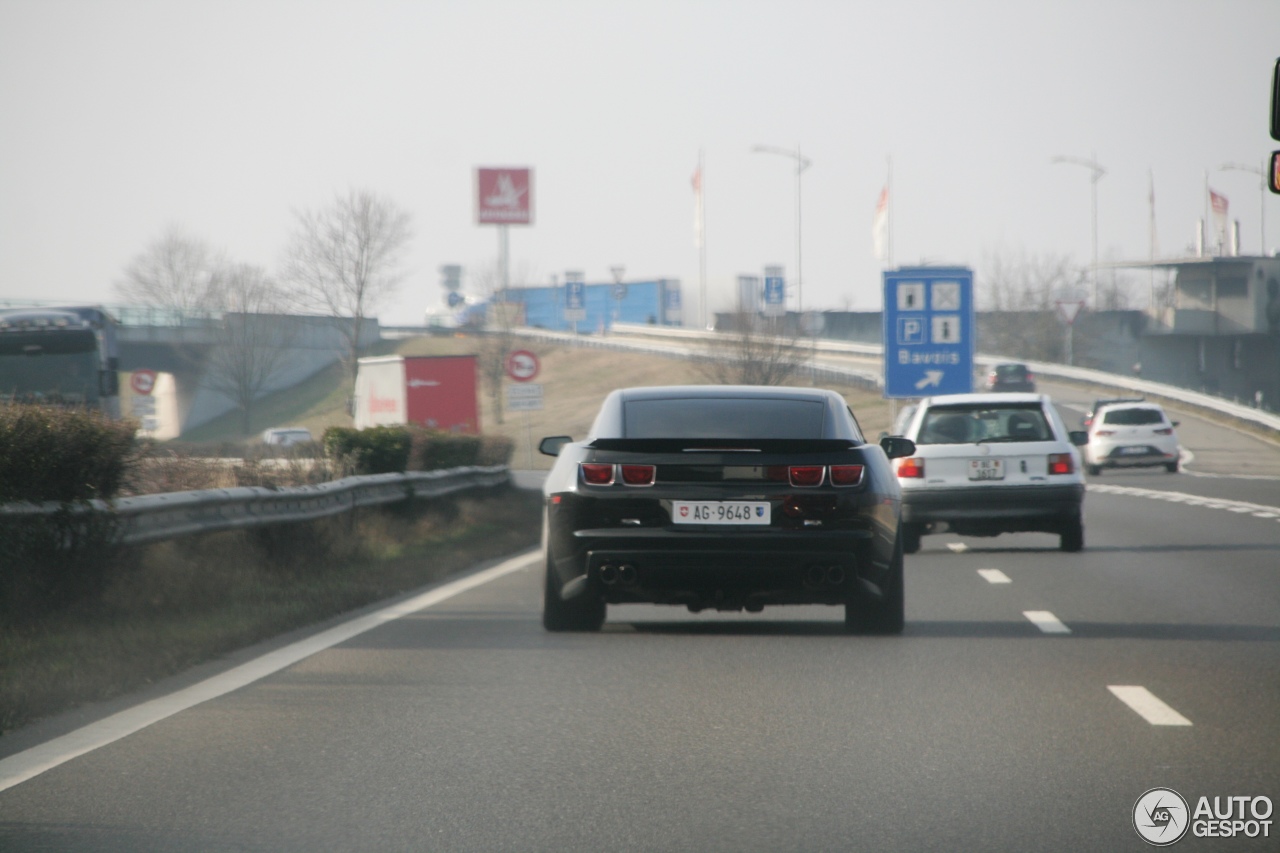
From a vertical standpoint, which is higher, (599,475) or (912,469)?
(599,475)

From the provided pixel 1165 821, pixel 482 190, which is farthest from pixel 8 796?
pixel 482 190

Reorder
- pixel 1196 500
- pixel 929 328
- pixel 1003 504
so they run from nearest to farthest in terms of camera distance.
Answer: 1. pixel 1003 504
2. pixel 1196 500
3. pixel 929 328

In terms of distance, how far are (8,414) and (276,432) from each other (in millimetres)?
47108

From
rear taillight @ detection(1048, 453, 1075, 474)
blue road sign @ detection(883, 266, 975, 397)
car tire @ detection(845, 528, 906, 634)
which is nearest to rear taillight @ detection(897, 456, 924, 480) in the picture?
rear taillight @ detection(1048, 453, 1075, 474)

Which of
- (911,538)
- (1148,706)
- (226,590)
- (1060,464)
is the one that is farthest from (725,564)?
(911,538)

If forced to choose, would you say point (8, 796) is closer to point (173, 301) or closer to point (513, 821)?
point (513, 821)

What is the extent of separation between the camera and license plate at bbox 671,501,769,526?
9.89 metres

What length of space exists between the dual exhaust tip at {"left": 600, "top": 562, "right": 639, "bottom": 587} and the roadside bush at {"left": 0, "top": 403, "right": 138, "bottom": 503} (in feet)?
10.6

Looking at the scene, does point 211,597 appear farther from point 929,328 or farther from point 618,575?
point 929,328

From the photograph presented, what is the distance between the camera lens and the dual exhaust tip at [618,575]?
9922mm

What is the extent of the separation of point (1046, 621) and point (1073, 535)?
6.76m

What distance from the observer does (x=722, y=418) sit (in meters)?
10.5

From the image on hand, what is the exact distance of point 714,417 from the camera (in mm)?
10508

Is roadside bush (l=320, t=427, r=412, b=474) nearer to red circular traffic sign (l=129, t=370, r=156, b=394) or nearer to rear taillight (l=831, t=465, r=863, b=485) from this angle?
rear taillight (l=831, t=465, r=863, b=485)
